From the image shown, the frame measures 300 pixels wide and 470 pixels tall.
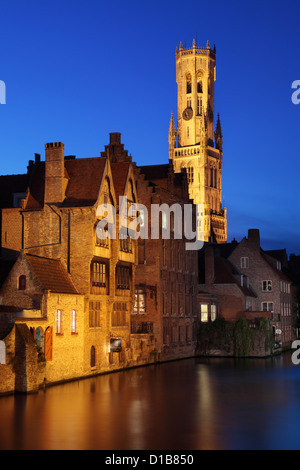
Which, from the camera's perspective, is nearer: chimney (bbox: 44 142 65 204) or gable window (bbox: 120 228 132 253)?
chimney (bbox: 44 142 65 204)

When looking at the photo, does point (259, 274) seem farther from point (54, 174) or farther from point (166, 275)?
point (54, 174)

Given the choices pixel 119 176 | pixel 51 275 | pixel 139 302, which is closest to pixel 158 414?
pixel 51 275

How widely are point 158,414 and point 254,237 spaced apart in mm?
56015

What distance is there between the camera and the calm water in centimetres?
2848

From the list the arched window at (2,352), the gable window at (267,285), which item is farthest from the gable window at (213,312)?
the arched window at (2,352)

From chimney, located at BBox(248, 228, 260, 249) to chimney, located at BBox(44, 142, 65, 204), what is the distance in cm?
3904

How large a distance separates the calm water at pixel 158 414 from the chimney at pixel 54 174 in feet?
49.0

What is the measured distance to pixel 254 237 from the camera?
89.1m

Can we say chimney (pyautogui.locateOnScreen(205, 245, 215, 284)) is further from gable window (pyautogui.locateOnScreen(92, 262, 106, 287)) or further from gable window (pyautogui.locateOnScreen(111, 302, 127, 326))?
gable window (pyautogui.locateOnScreen(92, 262, 106, 287))

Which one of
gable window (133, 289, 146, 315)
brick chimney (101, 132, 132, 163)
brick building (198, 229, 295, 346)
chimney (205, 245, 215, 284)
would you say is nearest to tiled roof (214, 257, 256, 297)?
brick building (198, 229, 295, 346)

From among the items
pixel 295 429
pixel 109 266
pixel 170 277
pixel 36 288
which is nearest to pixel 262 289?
pixel 170 277

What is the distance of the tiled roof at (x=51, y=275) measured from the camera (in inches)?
1873

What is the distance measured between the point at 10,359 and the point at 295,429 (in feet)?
60.8
